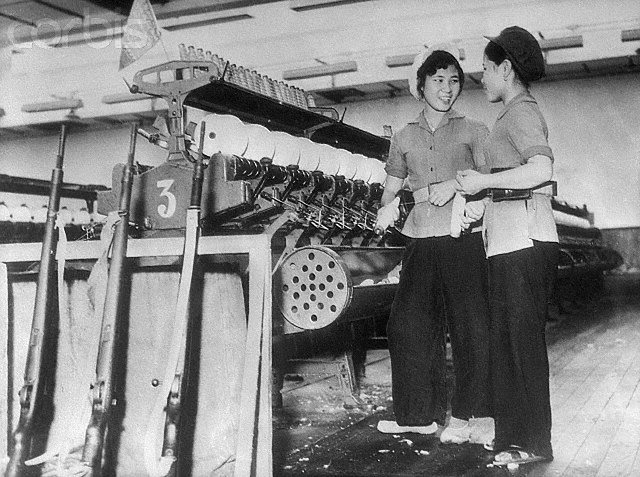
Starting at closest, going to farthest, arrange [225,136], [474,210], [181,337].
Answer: [181,337]
[474,210]
[225,136]

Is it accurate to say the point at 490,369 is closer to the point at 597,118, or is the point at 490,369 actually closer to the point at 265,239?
the point at 265,239

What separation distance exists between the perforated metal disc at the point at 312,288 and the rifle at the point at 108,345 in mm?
670

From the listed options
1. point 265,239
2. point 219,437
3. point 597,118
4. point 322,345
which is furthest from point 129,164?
point 597,118

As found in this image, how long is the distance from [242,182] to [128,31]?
62.7 inches

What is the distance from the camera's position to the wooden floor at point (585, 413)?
207 centimetres

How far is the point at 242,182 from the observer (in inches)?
94.0

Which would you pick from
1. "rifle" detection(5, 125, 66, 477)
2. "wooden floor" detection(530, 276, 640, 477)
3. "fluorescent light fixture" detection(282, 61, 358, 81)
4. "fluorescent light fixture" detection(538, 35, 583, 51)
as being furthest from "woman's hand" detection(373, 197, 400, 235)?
"fluorescent light fixture" detection(282, 61, 358, 81)

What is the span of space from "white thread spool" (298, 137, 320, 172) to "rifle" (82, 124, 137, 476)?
5.02 ft

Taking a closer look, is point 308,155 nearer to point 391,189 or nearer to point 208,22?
point 391,189

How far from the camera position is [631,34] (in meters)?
7.31

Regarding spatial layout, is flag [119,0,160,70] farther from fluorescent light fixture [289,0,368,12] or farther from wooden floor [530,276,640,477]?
fluorescent light fixture [289,0,368,12]

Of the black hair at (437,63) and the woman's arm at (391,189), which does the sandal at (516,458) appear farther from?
the black hair at (437,63)

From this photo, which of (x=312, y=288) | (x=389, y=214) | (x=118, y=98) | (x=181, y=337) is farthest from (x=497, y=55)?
(x=118, y=98)

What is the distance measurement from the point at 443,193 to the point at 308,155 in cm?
116
